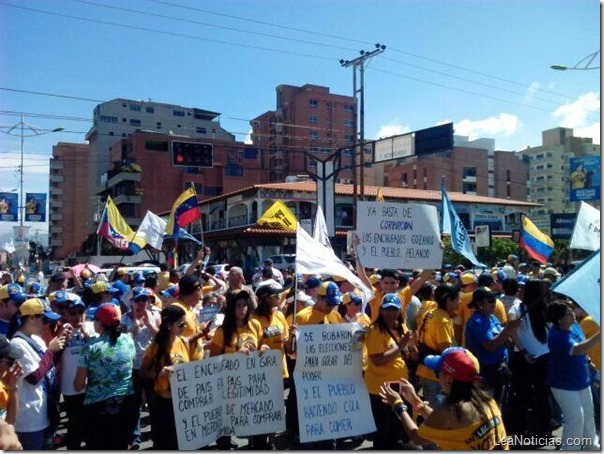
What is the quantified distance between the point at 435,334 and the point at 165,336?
2606 millimetres

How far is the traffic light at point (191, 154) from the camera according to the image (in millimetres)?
20156

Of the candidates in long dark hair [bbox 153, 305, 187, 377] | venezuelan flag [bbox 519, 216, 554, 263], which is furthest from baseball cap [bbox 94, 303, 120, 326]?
venezuelan flag [bbox 519, 216, 554, 263]

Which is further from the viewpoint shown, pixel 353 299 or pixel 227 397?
pixel 353 299

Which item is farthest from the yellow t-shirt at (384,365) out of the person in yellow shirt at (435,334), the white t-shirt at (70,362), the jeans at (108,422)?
the white t-shirt at (70,362)

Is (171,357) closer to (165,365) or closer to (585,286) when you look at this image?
(165,365)

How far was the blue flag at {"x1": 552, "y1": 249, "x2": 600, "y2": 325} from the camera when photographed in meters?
4.54

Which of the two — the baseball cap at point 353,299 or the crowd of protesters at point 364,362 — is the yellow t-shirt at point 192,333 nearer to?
the crowd of protesters at point 364,362

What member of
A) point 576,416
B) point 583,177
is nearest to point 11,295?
point 576,416

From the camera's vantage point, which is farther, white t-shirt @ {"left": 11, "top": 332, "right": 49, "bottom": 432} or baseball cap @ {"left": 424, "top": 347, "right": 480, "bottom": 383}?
white t-shirt @ {"left": 11, "top": 332, "right": 49, "bottom": 432}

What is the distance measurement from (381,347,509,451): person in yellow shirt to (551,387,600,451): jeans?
2107 millimetres

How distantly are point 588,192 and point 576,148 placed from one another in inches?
3105

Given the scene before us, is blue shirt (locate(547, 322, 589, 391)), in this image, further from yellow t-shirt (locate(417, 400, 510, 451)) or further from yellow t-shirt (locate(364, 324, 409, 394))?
yellow t-shirt (locate(417, 400, 510, 451))

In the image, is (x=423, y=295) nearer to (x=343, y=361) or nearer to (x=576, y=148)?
(x=343, y=361)

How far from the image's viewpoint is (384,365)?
533 cm
